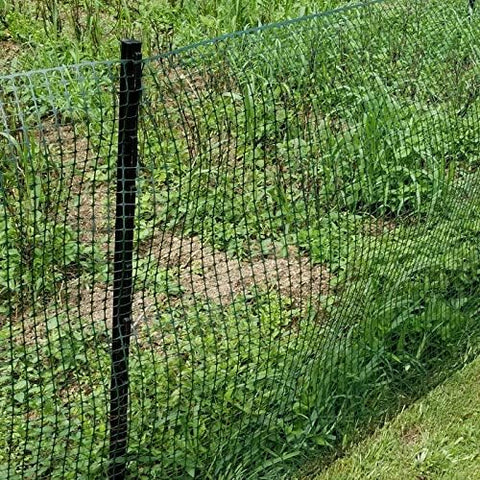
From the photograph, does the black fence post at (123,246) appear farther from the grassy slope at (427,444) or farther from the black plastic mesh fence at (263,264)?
the grassy slope at (427,444)

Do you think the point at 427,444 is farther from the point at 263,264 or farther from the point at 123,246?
the point at 123,246

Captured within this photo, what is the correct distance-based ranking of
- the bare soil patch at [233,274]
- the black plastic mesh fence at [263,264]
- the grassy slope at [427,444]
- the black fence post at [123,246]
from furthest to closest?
the bare soil patch at [233,274], the grassy slope at [427,444], the black plastic mesh fence at [263,264], the black fence post at [123,246]

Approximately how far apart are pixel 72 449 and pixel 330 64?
5.19ft

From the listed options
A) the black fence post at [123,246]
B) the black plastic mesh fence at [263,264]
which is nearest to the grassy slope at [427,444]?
the black plastic mesh fence at [263,264]

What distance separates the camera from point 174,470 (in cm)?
303

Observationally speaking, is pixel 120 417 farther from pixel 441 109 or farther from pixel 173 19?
pixel 173 19

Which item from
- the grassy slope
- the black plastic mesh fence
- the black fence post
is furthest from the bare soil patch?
the black fence post

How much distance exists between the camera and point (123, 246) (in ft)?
8.72

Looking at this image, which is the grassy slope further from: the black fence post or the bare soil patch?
the black fence post

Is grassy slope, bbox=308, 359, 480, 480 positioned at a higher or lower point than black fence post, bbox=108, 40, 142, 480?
lower

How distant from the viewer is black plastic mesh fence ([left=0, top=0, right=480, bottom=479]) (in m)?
2.92

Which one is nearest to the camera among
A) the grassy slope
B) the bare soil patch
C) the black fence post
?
the black fence post

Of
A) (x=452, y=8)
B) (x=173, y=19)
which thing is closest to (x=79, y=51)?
(x=173, y=19)

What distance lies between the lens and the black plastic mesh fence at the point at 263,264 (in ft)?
9.57
